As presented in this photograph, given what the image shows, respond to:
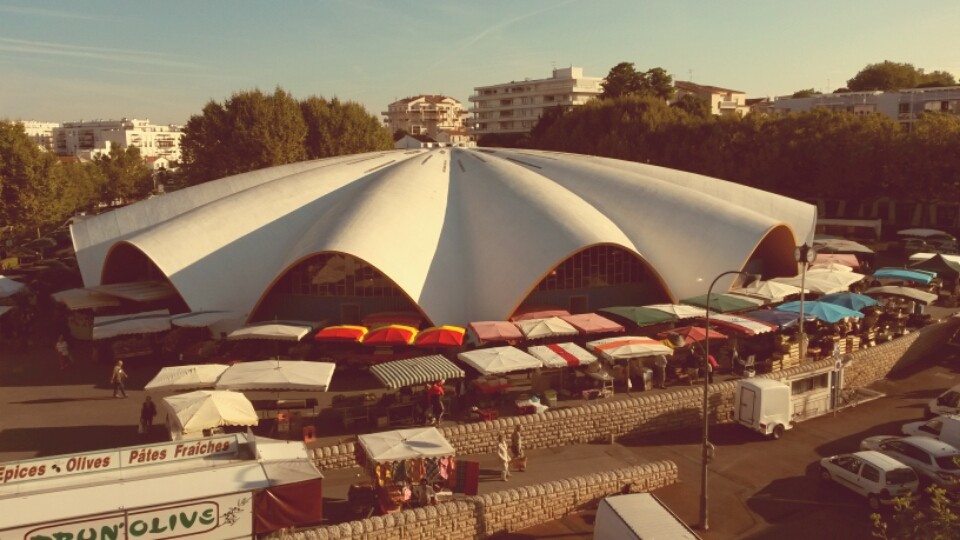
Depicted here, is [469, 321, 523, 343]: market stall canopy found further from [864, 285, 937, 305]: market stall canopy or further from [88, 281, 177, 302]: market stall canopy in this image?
[864, 285, 937, 305]: market stall canopy

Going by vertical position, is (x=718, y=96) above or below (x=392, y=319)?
above

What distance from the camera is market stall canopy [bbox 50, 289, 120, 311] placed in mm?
30019

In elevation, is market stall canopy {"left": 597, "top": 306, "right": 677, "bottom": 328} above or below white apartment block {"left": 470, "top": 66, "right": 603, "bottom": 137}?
below

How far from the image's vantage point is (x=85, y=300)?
99.9ft

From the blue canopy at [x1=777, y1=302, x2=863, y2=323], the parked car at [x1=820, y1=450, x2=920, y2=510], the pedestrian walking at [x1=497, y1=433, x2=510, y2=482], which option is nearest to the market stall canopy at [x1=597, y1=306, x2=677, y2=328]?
the blue canopy at [x1=777, y1=302, x2=863, y2=323]

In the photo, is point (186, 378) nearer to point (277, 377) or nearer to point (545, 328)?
point (277, 377)

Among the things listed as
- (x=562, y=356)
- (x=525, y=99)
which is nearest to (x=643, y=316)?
(x=562, y=356)

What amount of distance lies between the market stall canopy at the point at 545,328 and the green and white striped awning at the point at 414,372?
435cm

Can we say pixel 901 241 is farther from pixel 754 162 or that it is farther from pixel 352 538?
pixel 352 538

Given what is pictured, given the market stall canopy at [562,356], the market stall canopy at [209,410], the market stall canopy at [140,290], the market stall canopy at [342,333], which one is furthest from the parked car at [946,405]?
the market stall canopy at [140,290]

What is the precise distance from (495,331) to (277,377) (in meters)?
8.44

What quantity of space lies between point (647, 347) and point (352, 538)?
42.1ft

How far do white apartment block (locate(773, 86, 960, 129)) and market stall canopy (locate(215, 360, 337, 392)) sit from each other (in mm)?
76225

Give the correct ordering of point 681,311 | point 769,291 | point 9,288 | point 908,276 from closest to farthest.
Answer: point 681,311, point 769,291, point 908,276, point 9,288
